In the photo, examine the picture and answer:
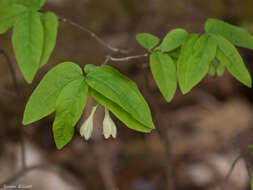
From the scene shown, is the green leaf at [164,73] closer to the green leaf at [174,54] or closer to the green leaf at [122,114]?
the green leaf at [174,54]

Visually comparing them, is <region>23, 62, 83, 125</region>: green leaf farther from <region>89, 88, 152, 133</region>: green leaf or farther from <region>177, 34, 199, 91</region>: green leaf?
<region>177, 34, 199, 91</region>: green leaf

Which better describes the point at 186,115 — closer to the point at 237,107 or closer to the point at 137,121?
the point at 237,107

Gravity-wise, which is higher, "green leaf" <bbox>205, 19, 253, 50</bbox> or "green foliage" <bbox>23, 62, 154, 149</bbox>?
"green leaf" <bbox>205, 19, 253, 50</bbox>

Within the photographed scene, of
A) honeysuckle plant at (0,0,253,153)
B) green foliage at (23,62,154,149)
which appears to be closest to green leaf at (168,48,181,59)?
honeysuckle plant at (0,0,253,153)

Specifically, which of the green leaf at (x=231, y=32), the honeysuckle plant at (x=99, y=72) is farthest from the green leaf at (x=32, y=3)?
the green leaf at (x=231, y=32)

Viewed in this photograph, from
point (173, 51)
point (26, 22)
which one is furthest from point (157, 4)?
point (26, 22)

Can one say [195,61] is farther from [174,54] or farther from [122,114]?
[122,114]

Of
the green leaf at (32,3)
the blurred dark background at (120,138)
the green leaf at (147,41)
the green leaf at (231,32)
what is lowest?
the blurred dark background at (120,138)
